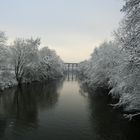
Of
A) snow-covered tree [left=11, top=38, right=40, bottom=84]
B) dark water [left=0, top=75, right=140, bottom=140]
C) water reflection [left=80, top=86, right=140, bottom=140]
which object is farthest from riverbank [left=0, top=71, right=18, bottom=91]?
water reflection [left=80, top=86, right=140, bottom=140]

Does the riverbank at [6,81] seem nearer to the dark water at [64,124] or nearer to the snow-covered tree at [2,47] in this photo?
the snow-covered tree at [2,47]

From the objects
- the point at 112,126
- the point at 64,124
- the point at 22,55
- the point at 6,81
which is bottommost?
the point at 112,126

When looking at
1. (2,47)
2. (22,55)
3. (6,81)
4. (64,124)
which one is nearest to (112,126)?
(64,124)

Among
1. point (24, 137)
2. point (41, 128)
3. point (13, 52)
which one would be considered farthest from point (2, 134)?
point (13, 52)

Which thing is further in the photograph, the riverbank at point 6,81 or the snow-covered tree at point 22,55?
the snow-covered tree at point 22,55

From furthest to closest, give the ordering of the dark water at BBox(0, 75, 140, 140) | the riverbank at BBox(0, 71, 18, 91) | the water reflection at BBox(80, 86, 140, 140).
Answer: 1. the riverbank at BBox(0, 71, 18, 91)
2. the water reflection at BBox(80, 86, 140, 140)
3. the dark water at BBox(0, 75, 140, 140)

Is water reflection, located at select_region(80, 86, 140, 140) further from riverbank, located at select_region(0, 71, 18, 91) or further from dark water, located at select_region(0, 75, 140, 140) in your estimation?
riverbank, located at select_region(0, 71, 18, 91)

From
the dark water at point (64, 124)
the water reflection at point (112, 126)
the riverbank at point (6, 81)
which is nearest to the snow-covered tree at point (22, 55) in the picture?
the riverbank at point (6, 81)

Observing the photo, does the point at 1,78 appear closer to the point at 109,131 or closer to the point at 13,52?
the point at 13,52

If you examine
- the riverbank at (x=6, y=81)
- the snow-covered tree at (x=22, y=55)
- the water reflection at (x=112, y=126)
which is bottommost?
the water reflection at (x=112, y=126)

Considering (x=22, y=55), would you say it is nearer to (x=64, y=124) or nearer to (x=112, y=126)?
(x=64, y=124)

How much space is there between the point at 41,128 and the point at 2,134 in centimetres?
325

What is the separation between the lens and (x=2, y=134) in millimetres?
16281

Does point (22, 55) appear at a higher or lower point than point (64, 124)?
higher
